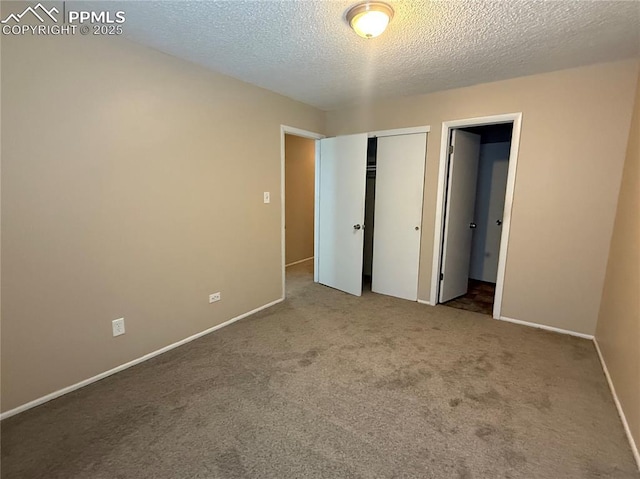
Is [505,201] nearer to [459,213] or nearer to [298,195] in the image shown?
[459,213]

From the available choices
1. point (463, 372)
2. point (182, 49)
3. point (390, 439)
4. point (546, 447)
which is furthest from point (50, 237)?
point (546, 447)

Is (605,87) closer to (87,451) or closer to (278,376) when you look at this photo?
(278,376)

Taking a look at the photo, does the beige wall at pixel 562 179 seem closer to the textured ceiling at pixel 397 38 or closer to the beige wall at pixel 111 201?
the textured ceiling at pixel 397 38

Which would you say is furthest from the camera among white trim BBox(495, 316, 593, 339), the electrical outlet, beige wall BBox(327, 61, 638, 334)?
Result: white trim BBox(495, 316, 593, 339)

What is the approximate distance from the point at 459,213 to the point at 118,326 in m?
3.57

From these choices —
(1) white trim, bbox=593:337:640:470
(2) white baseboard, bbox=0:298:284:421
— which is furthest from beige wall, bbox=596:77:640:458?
(2) white baseboard, bbox=0:298:284:421

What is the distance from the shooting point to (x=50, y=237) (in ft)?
6.23

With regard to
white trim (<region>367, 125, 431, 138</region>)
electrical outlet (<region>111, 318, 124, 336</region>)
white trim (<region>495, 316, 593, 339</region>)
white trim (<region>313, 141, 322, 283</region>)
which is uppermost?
white trim (<region>367, 125, 431, 138</region>)

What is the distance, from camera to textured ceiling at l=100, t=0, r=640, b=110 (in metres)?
1.79

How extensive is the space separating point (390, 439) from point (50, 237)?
92.0 inches

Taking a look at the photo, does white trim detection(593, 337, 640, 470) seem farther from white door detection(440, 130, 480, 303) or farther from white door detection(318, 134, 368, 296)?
white door detection(318, 134, 368, 296)

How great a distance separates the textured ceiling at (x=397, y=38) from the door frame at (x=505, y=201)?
38cm

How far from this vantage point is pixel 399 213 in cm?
376

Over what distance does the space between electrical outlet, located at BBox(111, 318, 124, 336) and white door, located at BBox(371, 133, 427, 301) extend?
2834 mm
